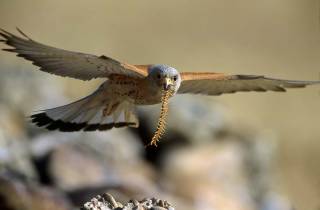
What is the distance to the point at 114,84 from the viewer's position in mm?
5414

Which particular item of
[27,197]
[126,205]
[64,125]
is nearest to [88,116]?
[64,125]

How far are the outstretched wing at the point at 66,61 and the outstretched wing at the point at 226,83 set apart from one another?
1.74 feet

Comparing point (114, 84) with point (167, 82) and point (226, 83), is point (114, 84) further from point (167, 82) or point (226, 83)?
point (226, 83)

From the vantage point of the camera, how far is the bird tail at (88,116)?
5.67m

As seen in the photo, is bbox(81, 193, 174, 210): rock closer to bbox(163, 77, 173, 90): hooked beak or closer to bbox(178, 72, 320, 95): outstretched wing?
bbox(163, 77, 173, 90): hooked beak

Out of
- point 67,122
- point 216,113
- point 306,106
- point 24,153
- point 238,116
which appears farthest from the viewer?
point 306,106

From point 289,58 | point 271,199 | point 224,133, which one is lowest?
point 271,199

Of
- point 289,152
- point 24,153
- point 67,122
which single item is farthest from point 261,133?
point 67,122

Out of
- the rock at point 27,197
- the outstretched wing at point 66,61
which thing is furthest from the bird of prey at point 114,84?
the rock at point 27,197

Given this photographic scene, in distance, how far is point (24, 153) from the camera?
25.1ft

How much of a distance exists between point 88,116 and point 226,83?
0.94m

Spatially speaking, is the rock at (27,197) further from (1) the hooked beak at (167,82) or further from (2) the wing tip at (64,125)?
(1) the hooked beak at (167,82)

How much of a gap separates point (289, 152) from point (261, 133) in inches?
55.2

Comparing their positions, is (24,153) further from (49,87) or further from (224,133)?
(224,133)
